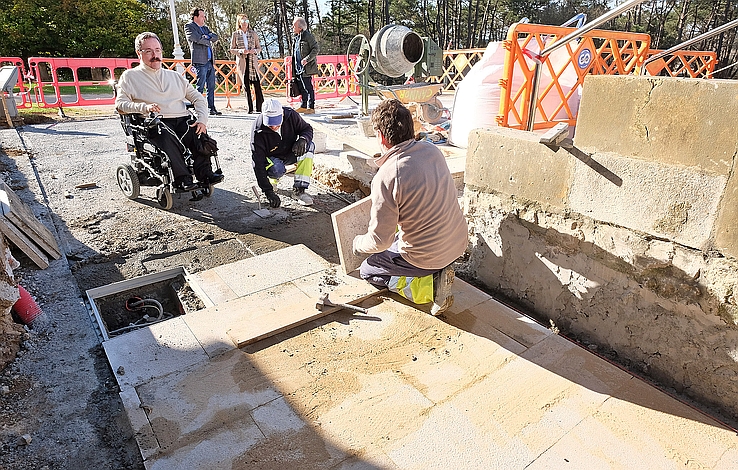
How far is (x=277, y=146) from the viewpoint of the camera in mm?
4875

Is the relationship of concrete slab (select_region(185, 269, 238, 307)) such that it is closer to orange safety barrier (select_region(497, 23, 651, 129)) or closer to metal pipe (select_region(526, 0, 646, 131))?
metal pipe (select_region(526, 0, 646, 131))

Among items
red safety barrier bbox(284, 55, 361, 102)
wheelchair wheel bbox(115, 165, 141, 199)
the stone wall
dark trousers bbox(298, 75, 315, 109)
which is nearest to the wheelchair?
wheelchair wheel bbox(115, 165, 141, 199)

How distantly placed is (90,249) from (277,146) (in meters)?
1.95

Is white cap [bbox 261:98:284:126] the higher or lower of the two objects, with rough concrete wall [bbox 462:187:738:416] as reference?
higher

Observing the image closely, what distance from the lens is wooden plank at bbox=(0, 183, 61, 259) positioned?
3.55 meters

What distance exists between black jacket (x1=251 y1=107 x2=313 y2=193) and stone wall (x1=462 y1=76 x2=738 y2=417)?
7.75 ft

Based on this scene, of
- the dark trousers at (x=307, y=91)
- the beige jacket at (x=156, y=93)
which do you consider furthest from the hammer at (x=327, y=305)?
the dark trousers at (x=307, y=91)

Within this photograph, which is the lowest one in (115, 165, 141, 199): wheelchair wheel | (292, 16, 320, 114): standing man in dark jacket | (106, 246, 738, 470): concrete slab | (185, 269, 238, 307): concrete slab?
(106, 246, 738, 470): concrete slab

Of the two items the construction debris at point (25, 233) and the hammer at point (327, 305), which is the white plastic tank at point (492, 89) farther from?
the construction debris at point (25, 233)

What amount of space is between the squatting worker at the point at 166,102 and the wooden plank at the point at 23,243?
1342 mm

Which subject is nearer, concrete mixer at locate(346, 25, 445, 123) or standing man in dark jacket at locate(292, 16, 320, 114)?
concrete mixer at locate(346, 25, 445, 123)

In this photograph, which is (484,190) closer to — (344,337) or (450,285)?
(450,285)

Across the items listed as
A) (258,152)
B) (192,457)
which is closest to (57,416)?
(192,457)

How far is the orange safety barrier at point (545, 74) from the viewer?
5.64 m
